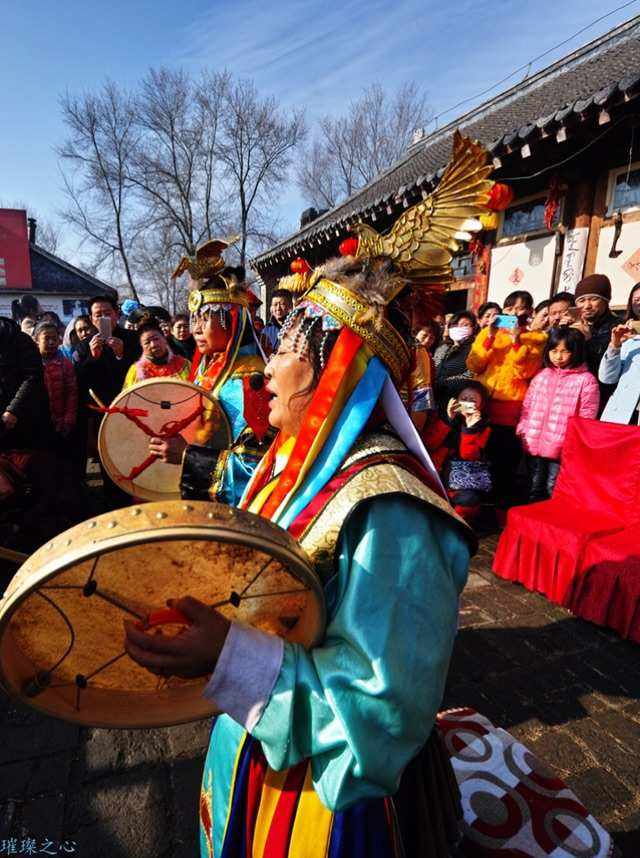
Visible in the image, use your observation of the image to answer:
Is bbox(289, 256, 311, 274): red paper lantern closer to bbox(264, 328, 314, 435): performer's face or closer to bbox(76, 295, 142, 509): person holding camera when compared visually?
bbox(264, 328, 314, 435): performer's face

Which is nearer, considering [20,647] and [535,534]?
[20,647]

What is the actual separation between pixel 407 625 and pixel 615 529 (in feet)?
11.8

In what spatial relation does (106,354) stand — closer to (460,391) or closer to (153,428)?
(153,428)

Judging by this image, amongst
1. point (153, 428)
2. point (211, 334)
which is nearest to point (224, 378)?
point (211, 334)

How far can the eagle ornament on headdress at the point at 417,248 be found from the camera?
139cm

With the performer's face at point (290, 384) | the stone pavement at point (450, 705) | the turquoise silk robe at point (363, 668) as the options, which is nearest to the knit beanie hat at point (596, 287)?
the stone pavement at point (450, 705)

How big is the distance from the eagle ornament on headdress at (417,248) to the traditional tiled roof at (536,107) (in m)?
4.39

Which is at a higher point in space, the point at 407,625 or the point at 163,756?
the point at 407,625

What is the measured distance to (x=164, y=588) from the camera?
43.8 inches

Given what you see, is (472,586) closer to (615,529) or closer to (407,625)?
(615,529)

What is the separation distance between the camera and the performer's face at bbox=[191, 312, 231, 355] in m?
3.50

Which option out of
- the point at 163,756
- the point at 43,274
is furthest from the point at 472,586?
the point at 43,274

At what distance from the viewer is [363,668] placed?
938 mm

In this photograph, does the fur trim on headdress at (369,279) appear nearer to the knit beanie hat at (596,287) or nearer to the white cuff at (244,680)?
the white cuff at (244,680)
